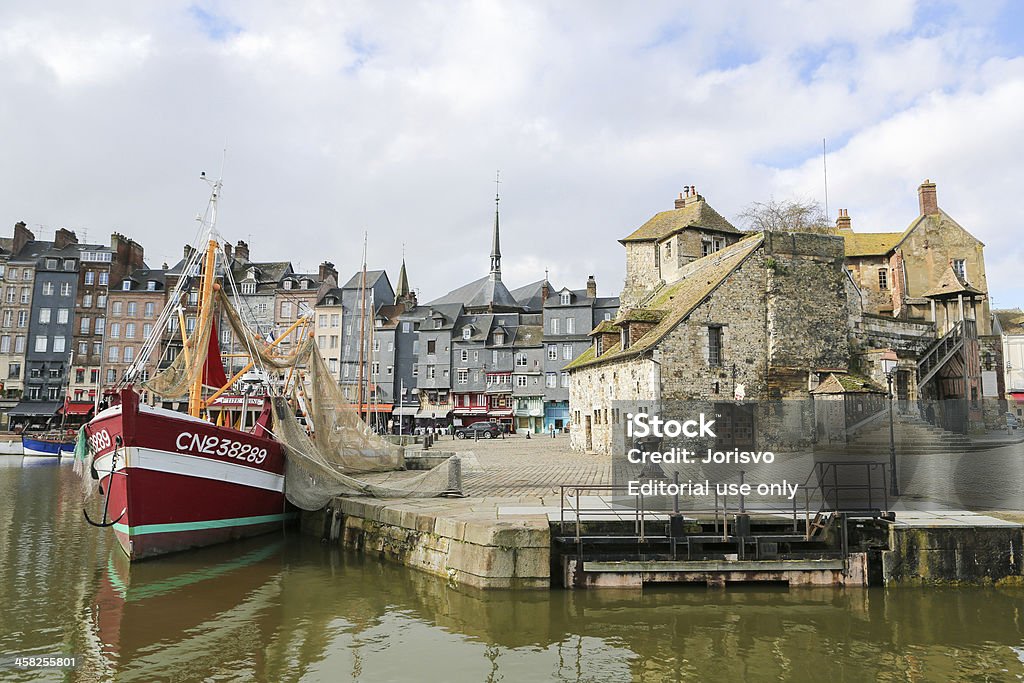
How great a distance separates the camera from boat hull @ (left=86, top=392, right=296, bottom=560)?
12172 mm

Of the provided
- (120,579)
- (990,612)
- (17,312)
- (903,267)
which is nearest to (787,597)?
(990,612)

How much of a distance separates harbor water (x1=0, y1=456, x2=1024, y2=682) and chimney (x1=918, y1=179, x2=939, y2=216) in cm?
3501

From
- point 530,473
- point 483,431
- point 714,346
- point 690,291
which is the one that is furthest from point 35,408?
point 714,346

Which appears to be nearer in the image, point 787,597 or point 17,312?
point 787,597

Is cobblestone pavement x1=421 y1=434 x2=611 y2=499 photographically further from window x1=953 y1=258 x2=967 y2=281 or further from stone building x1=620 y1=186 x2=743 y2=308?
window x1=953 y1=258 x2=967 y2=281

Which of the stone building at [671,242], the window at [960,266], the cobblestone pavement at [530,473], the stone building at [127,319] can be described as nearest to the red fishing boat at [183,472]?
the cobblestone pavement at [530,473]

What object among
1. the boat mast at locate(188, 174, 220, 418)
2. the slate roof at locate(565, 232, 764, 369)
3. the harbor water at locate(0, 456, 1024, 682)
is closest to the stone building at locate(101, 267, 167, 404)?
the slate roof at locate(565, 232, 764, 369)

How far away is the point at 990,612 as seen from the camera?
9266 mm

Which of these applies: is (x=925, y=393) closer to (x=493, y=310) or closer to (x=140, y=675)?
(x=140, y=675)

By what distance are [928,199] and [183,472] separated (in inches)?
1647

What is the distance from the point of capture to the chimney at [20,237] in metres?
58.8

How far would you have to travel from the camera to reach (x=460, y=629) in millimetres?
8711

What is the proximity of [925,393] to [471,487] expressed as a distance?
2272 centimetres

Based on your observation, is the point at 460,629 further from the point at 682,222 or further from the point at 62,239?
the point at 62,239
